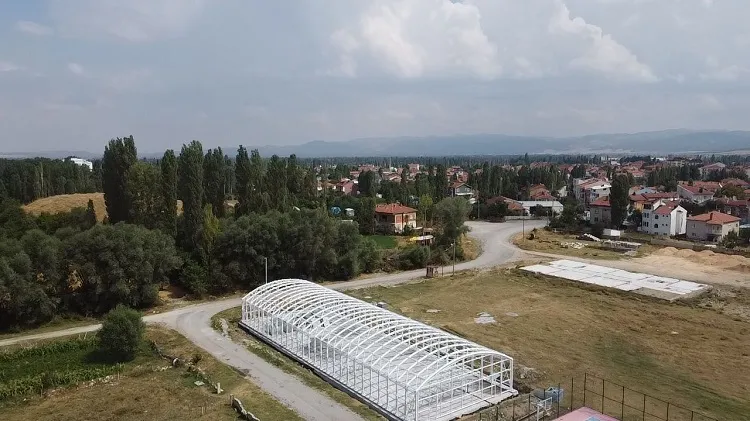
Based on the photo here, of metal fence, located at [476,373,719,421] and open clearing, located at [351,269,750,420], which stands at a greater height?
metal fence, located at [476,373,719,421]

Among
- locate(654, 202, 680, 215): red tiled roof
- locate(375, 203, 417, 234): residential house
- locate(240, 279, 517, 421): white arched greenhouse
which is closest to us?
locate(240, 279, 517, 421): white arched greenhouse

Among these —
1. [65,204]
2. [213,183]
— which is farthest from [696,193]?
[65,204]

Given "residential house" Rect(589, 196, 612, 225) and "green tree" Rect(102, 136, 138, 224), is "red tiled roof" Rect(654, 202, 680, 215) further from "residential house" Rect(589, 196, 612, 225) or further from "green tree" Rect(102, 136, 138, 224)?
"green tree" Rect(102, 136, 138, 224)

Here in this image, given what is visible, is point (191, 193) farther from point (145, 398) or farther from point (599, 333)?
point (599, 333)

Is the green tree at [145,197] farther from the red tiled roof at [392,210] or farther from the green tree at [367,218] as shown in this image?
the red tiled roof at [392,210]

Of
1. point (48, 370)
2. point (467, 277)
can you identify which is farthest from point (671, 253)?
point (48, 370)

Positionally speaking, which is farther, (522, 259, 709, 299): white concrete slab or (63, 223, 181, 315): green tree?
(522, 259, 709, 299): white concrete slab

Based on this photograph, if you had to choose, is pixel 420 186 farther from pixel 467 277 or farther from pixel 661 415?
pixel 661 415

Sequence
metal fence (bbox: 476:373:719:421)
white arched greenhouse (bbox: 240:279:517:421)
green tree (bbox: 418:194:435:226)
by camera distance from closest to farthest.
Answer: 1. metal fence (bbox: 476:373:719:421)
2. white arched greenhouse (bbox: 240:279:517:421)
3. green tree (bbox: 418:194:435:226)

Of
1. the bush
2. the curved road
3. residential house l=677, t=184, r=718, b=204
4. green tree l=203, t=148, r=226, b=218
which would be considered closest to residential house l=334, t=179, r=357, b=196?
residential house l=677, t=184, r=718, b=204
